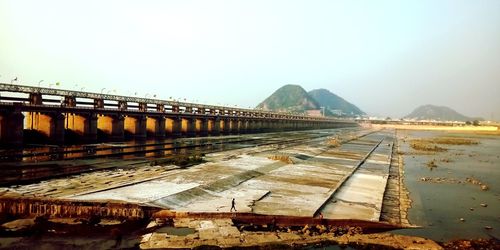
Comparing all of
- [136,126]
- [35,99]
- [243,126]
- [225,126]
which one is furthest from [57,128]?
[243,126]

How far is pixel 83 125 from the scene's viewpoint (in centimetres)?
3597

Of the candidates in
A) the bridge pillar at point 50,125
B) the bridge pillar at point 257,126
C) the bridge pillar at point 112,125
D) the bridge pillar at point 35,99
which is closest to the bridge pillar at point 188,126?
the bridge pillar at point 112,125

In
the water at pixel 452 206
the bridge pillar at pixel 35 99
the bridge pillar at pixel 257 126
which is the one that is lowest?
the water at pixel 452 206

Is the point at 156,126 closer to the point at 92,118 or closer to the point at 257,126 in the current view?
the point at 92,118

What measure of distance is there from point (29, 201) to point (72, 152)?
54.1 feet

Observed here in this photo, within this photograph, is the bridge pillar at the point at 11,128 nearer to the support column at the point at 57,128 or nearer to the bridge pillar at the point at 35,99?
the bridge pillar at the point at 35,99

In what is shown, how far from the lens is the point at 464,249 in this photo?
1187 cm

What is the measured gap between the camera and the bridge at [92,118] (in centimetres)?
2895

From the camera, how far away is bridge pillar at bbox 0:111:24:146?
91.9ft

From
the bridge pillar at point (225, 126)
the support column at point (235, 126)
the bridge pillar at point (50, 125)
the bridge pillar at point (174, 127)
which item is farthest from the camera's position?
the support column at point (235, 126)

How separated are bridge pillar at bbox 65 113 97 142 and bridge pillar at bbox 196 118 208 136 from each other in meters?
22.6

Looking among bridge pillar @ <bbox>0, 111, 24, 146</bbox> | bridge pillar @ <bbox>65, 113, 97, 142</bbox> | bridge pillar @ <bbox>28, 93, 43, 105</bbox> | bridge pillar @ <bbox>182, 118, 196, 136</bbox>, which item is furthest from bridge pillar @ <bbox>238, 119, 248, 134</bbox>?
bridge pillar @ <bbox>0, 111, 24, 146</bbox>

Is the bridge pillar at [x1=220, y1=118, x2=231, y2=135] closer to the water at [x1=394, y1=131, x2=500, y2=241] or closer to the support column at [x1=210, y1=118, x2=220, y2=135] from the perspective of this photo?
the support column at [x1=210, y1=118, x2=220, y2=135]

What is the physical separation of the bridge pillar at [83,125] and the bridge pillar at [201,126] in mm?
22645
